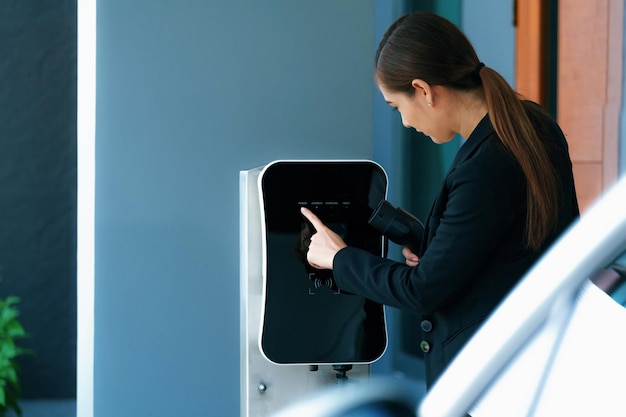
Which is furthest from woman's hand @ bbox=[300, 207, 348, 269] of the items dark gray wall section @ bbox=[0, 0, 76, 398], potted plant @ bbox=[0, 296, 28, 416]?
dark gray wall section @ bbox=[0, 0, 76, 398]

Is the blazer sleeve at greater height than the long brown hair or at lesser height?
lesser

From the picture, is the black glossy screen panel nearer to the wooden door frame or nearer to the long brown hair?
the long brown hair

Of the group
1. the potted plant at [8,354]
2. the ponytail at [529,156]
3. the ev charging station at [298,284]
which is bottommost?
the potted plant at [8,354]

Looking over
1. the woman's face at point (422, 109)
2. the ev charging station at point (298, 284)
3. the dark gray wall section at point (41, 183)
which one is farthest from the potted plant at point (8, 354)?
the woman's face at point (422, 109)

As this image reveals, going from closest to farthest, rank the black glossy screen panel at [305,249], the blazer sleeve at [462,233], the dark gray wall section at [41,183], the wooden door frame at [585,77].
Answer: the blazer sleeve at [462,233] < the black glossy screen panel at [305,249] < the wooden door frame at [585,77] < the dark gray wall section at [41,183]

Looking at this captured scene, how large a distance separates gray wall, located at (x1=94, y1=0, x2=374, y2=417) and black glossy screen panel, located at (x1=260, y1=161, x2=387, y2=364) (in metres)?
0.67

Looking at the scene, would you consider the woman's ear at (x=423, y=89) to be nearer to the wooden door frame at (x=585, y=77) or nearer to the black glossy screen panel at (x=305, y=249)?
the black glossy screen panel at (x=305, y=249)

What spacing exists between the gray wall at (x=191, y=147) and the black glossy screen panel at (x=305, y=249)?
67cm

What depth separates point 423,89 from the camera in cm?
175

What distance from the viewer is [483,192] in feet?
5.19

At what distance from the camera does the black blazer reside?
1.59m

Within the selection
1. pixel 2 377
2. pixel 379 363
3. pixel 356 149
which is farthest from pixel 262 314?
pixel 2 377

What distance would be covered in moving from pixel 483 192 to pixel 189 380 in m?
1.62

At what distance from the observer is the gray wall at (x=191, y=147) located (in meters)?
2.90
